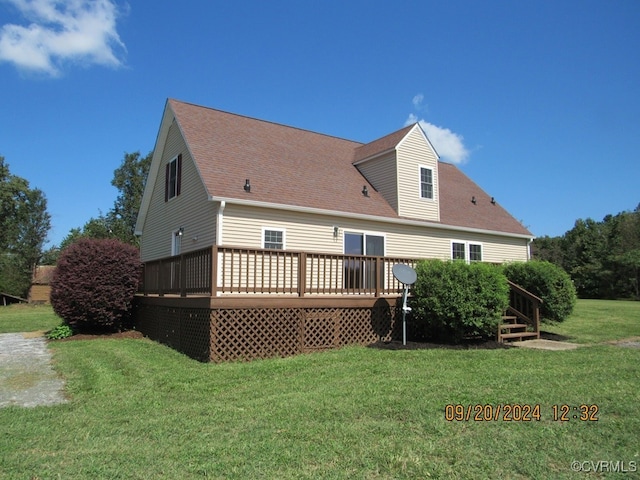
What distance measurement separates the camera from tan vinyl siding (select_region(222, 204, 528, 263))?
40.0 feet

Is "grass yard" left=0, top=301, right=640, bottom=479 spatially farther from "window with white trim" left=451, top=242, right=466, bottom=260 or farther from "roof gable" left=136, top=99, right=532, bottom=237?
"window with white trim" left=451, top=242, right=466, bottom=260

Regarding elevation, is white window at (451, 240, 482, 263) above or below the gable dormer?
below

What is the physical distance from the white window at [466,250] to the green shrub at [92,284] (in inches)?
431

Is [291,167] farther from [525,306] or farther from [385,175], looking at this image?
[525,306]

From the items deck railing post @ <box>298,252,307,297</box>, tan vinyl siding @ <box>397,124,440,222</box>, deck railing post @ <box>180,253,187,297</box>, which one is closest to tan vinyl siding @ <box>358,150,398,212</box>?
tan vinyl siding @ <box>397,124,440,222</box>

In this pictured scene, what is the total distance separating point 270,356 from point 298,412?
3.56 m

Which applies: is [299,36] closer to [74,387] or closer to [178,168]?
[178,168]

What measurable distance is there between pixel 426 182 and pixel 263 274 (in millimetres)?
9604

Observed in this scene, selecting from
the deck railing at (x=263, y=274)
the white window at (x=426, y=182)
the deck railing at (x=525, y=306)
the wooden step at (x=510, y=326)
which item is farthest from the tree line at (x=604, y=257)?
the deck railing at (x=263, y=274)

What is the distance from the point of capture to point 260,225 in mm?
12508

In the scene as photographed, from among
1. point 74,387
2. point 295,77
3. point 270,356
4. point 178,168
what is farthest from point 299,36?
point 74,387

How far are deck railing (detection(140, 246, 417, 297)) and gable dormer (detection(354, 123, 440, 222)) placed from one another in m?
4.90

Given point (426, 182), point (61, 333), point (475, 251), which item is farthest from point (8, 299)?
point (475, 251)

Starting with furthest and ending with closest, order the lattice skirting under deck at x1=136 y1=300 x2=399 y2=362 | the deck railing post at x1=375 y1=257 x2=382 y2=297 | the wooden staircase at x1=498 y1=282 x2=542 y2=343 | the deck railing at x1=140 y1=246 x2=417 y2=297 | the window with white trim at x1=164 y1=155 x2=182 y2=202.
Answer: the window with white trim at x1=164 y1=155 x2=182 y2=202
the wooden staircase at x1=498 y1=282 x2=542 y2=343
the deck railing post at x1=375 y1=257 x2=382 y2=297
the deck railing at x1=140 y1=246 x2=417 y2=297
the lattice skirting under deck at x1=136 y1=300 x2=399 y2=362
